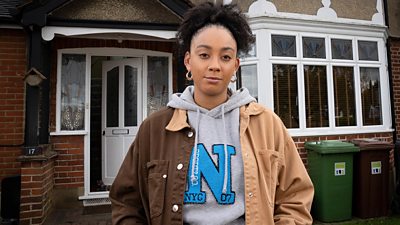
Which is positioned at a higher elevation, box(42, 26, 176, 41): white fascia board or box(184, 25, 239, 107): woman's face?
box(42, 26, 176, 41): white fascia board

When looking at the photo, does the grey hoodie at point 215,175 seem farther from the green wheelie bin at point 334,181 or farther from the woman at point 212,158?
the green wheelie bin at point 334,181

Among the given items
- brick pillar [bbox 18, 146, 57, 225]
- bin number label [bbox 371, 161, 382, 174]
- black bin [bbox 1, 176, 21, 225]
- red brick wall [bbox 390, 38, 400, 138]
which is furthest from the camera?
red brick wall [bbox 390, 38, 400, 138]

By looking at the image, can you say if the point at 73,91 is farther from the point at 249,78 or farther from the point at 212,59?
the point at 212,59

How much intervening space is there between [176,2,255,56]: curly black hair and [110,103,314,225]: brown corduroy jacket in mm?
368

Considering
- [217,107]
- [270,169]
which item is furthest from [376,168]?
[217,107]

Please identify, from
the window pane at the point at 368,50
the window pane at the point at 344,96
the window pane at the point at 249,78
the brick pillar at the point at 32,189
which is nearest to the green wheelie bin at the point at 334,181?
the window pane at the point at 344,96

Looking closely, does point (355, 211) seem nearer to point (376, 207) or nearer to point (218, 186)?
point (376, 207)

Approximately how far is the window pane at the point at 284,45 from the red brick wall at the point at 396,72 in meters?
2.62

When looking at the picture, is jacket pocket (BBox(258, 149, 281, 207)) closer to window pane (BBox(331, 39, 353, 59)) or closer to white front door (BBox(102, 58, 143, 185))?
white front door (BBox(102, 58, 143, 185))

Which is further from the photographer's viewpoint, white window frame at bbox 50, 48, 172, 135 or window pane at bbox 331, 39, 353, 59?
window pane at bbox 331, 39, 353, 59

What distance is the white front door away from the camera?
5.81 metres

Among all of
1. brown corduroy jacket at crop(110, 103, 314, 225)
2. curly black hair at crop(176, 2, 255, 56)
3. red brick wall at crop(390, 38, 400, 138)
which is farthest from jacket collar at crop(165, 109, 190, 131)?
red brick wall at crop(390, 38, 400, 138)

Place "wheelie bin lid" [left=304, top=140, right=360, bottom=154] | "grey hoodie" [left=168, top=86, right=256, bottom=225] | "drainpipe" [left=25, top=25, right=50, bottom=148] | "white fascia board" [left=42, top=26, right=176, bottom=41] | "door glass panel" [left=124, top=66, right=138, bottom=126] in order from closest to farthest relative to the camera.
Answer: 1. "grey hoodie" [left=168, top=86, right=256, bottom=225]
2. "drainpipe" [left=25, top=25, right=50, bottom=148]
3. "white fascia board" [left=42, top=26, right=176, bottom=41]
4. "wheelie bin lid" [left=304, top=140, right=360, bottom=154]
5. "door glass panel" [left=124, top=66, right=138, bottom=126]

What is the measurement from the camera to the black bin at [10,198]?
14.9ft
